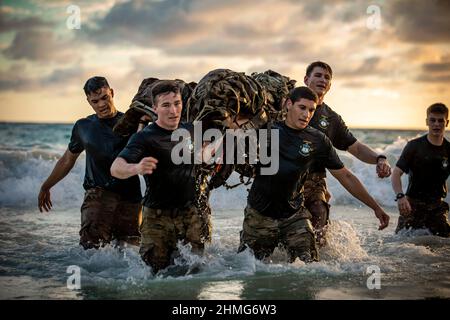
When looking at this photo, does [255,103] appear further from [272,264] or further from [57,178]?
[57,178]

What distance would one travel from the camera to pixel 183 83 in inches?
311

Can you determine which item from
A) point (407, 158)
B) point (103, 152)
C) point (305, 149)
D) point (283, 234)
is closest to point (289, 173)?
point (305, 149)

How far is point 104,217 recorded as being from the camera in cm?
793

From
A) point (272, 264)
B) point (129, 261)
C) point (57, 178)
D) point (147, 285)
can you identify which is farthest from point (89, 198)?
point (272, 264)

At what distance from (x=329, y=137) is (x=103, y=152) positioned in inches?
111

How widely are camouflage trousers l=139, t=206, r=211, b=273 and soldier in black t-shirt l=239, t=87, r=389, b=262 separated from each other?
73cm

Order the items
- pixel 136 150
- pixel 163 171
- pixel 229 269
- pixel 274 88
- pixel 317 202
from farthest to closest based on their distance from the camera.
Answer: pixel 274 88 < pixel 317 202 < pixel 229 269 < pixel 163 171 < pixel 136 150

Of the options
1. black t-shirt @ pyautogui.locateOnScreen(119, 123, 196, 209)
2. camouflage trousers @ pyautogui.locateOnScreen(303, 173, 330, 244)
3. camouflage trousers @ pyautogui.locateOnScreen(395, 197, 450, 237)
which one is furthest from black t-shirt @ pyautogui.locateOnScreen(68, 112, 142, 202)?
camouflage trousers @ pyautogui.locateOnScreen(395, 197, 450, 237)

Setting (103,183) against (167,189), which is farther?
(103,183)

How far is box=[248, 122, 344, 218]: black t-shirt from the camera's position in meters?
6.92

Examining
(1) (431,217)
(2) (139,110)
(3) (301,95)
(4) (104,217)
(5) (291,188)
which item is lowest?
(1) (431,217)

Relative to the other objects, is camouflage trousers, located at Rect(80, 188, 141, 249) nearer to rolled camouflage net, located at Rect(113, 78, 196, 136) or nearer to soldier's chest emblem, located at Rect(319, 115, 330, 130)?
rolled camouflage net, located at Rect(113, 78, 196, 136)

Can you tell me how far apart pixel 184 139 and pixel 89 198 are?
2120 mm

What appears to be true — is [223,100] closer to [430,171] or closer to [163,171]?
[163,171]
